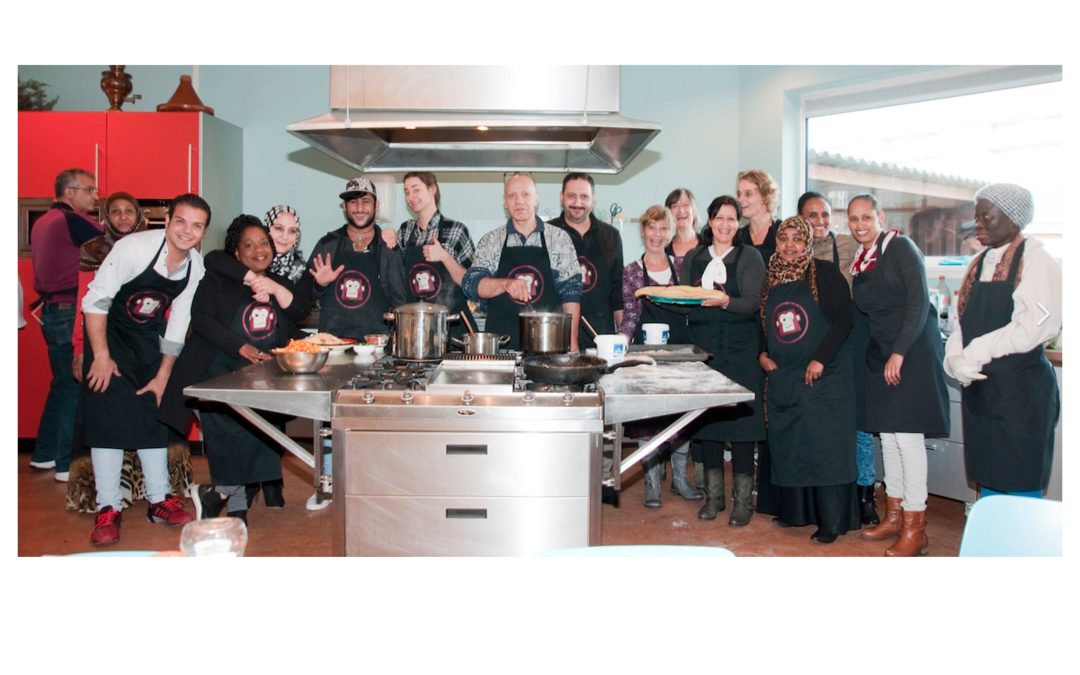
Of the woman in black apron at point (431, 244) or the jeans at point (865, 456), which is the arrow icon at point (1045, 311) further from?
the woman in black apron at point (431, 244)

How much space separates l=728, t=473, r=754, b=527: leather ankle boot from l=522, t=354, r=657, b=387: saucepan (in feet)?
4.44

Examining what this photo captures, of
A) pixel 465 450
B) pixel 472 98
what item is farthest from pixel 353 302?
pixel 465 450

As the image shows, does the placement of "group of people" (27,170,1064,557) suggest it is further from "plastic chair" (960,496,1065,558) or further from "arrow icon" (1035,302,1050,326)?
"plastic chair" (960,496,1065,558)

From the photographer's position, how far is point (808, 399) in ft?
10.7

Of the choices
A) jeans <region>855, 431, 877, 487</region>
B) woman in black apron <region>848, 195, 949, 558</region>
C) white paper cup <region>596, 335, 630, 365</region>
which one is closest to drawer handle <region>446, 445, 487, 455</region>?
white paper cup <region>596, 335, 630, 365</region>

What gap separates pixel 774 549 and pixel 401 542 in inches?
69.4

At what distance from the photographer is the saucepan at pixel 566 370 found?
2.41 meters

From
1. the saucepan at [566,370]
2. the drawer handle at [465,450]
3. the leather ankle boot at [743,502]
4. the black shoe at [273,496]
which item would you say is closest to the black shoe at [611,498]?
the leather ankle boot at [743,502]

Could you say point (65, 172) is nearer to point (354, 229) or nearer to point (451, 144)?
point (354, 229)

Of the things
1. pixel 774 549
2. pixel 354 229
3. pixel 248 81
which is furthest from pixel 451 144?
pixel 248 81

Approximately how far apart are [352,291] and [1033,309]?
2822 mm

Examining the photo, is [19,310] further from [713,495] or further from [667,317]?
[713,495]

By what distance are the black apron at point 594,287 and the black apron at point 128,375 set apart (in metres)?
1.88

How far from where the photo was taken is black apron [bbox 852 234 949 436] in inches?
124
